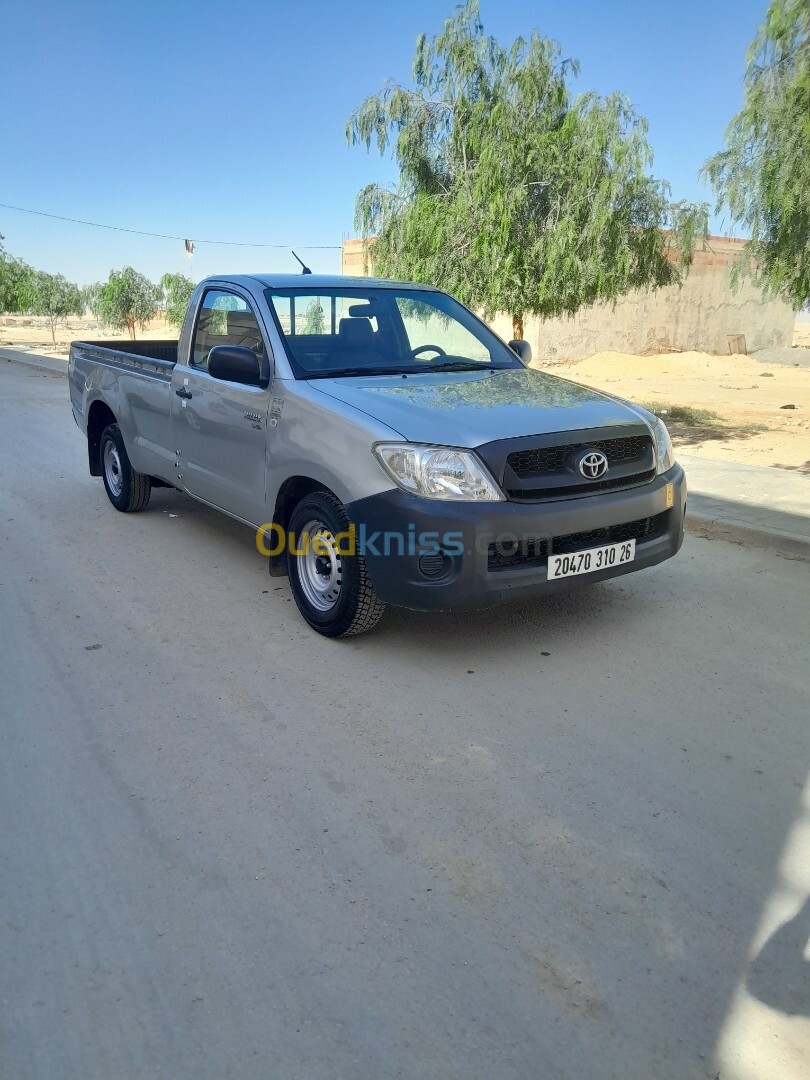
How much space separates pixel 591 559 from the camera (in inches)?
→ 167

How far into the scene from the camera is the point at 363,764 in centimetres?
334

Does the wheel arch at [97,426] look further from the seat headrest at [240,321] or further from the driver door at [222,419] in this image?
the seat headrest at [240,321]

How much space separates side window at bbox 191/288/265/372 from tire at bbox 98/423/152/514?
1562mm

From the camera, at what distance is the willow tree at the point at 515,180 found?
12398 millimetres

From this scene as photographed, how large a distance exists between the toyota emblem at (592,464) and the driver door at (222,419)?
1755mm

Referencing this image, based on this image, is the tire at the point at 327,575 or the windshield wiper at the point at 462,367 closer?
the tire at the point at 327,575

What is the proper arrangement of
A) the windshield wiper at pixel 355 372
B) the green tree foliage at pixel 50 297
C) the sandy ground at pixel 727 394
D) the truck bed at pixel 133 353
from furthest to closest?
the green tree foliage at pixel 50 297 → the sandy ground at pixel 727 394 → the truck bed at pixel 133 353 → the windshield wiper at pixel 355 372

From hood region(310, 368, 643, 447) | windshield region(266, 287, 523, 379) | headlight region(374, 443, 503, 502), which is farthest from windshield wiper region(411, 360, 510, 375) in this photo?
headlight region(374, 443, 503, 502)

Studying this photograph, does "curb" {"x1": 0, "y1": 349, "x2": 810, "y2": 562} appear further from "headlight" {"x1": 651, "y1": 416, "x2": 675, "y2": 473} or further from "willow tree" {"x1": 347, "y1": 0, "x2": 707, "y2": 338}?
"willow tree" {"x1": 347, "y1": 0, "x2": 707, "y2": 338}

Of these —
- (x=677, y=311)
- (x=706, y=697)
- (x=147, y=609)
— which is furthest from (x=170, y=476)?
(x=677, y=311)

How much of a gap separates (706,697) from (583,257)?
10.2 meters

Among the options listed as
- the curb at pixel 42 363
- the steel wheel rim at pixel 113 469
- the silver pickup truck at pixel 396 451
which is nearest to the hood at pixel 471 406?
the silver pickup truck at pixel 396 451

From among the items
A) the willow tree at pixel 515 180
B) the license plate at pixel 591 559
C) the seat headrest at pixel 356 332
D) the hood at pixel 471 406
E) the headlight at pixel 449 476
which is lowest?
the license plate at pixel 591 559

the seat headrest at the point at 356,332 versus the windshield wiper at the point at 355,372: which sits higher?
the seat headrest at the point at 356,332
